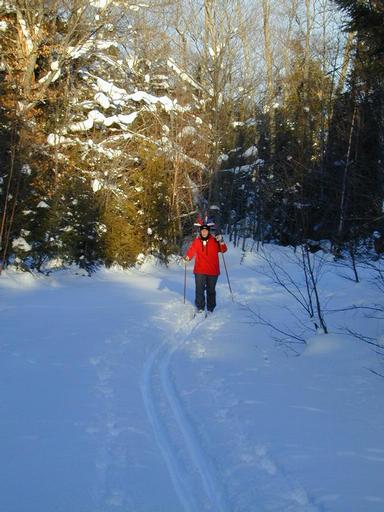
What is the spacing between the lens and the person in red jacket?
1125 cm

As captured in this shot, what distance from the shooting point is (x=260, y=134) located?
31281mm

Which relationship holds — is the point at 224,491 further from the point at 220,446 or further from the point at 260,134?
the point at 260,134

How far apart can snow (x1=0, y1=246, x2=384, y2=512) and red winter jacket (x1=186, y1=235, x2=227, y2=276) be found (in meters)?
2.42

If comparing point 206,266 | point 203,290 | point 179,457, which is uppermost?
point 206,266

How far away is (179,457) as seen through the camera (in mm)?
3900

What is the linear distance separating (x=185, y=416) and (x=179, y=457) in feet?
2.73

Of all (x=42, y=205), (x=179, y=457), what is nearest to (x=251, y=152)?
(x=42, y=205)

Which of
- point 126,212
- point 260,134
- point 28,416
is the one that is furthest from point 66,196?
point 260,134

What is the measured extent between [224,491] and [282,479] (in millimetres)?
460

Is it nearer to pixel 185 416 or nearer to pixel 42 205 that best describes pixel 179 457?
pixel 185 416

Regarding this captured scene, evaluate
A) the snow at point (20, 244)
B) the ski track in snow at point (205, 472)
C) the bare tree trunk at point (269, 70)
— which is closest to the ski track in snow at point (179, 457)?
the ski track in snow at point (205, 472)

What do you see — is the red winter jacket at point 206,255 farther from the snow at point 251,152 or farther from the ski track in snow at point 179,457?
the snow at point 251,152

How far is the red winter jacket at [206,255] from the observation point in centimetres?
1140

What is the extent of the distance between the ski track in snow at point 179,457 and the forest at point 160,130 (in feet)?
10.6
